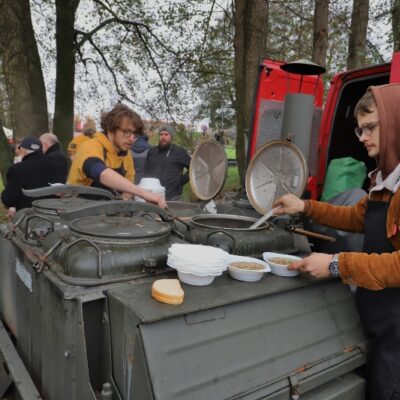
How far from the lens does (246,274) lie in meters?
1.67

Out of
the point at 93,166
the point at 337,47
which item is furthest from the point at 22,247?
the point at 337,47

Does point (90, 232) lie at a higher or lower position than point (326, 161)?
lower

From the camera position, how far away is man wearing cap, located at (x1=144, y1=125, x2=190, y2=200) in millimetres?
5574

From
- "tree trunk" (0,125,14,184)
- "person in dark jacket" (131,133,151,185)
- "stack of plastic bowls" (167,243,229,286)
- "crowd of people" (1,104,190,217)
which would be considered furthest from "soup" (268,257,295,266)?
"tree trunk" (0,125,14,184)

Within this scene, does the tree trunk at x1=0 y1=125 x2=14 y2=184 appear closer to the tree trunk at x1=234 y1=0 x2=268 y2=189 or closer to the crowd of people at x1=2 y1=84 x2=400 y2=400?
the tree trunk at x1=234 y1=0 x2=268 y2=189

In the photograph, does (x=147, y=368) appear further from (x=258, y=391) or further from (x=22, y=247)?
(x=22, y=247)

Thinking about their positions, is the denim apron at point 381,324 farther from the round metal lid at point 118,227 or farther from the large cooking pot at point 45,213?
the large cooking pot at point 45,213

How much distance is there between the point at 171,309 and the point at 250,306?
36cm

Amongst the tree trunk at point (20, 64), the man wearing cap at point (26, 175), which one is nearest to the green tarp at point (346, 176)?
the man wearing cap at point (26, 175)

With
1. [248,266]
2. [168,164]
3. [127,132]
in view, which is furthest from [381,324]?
[168,164]

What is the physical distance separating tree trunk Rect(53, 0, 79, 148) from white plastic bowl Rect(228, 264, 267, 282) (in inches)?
336

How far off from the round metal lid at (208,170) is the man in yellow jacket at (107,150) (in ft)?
1.62

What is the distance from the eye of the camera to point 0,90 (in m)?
16.8

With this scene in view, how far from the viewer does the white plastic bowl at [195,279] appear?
5.22ft
